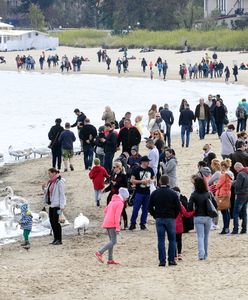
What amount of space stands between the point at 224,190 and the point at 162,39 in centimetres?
7519

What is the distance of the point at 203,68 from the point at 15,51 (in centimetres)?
3789

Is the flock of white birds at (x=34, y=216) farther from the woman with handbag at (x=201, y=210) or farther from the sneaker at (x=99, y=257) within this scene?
the woman with handbag at (x=201, y=210)

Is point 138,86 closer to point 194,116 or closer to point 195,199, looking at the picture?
point 194,116

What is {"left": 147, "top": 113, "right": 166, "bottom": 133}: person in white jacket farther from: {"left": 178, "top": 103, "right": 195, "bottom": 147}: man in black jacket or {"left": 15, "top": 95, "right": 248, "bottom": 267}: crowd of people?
{"left": 178, "top": 103, "right": 195, "bottom": 147}: man in black jacket

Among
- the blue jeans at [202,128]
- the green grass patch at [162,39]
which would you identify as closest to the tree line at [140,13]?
the green grass patch at [162,39]

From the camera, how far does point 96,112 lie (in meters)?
49.1

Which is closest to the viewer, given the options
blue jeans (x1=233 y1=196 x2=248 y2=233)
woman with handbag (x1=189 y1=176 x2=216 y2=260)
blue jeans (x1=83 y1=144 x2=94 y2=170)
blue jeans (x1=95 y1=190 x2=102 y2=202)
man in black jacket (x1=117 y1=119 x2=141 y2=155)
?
woman with handbag (x1=189 y1=176 x2=216 y2=260)

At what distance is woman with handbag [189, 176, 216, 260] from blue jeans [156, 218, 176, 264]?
407 millimetres

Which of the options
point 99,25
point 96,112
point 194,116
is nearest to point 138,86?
point 96,112

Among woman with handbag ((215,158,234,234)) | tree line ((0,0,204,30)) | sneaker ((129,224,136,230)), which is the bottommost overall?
sneaker ((129,224,136,230))

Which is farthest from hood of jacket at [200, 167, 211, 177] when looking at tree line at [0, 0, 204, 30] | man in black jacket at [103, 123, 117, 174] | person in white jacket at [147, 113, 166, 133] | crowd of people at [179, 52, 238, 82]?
tree line at [0, 0, 204, 30]

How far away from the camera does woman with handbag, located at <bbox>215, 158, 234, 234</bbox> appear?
1653cm

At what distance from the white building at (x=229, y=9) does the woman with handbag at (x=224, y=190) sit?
263 feet

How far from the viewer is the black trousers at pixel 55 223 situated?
55.4ft
